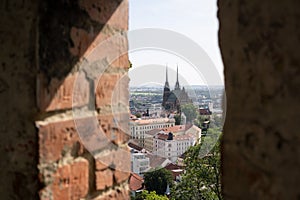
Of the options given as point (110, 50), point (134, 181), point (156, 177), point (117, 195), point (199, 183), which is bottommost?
point (199, 183)

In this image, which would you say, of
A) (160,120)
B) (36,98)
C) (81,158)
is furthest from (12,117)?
(160,120)

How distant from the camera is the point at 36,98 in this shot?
0.83 metres

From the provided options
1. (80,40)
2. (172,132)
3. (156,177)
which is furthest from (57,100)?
(156,177)

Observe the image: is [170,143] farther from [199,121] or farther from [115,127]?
[115,127]

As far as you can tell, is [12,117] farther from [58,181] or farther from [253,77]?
[253,77]

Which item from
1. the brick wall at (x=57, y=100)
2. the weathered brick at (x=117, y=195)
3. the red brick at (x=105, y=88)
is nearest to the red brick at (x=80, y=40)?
the brick wall at (x=57, y=100)

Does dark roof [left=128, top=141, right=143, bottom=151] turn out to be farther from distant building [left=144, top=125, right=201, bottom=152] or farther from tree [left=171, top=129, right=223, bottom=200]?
tree [left=171, top=129, right=223, bottom=200]

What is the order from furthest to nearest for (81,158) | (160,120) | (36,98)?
(160,120) → (81,158) → (36,98)

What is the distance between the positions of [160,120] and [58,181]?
0.48 meters

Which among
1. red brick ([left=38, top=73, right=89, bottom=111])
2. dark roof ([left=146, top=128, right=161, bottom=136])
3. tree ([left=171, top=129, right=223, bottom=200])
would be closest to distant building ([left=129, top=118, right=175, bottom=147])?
dark roof ([left=146, top=128, right=161, bottom=136])

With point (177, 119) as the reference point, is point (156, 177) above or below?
below

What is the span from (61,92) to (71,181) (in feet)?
0.74

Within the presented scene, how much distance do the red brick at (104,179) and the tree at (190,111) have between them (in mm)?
345

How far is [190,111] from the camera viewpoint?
1.22 metres
